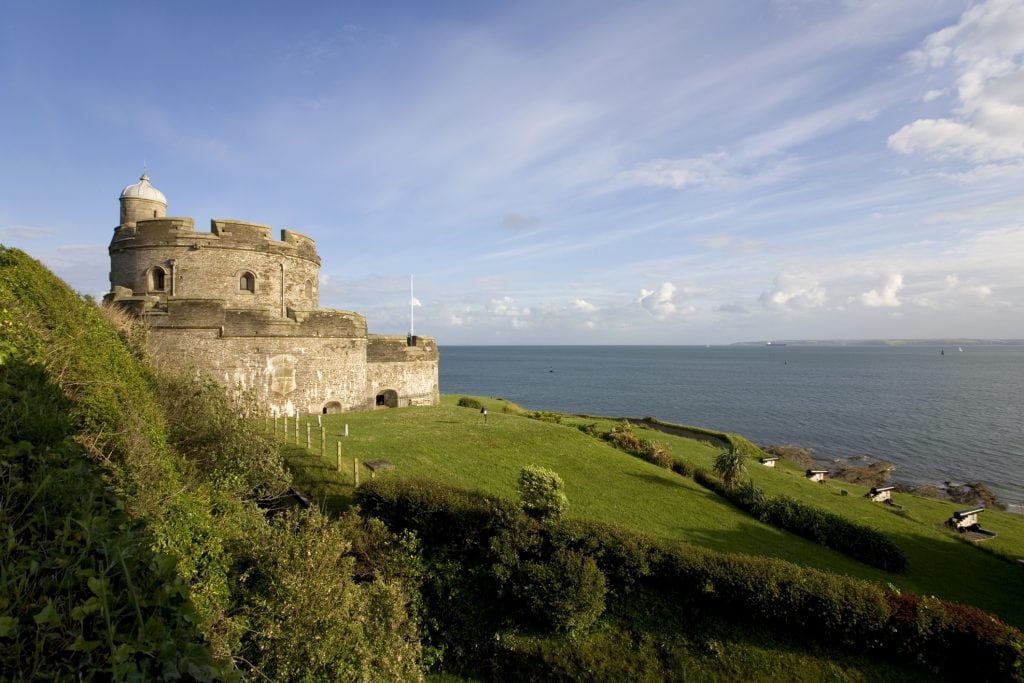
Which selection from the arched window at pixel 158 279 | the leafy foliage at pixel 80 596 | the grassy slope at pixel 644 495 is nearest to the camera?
the leafy foliage at pixel 80 596

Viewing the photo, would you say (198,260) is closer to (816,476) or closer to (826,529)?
(826,529)

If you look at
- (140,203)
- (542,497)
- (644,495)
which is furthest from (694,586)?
(140,203)

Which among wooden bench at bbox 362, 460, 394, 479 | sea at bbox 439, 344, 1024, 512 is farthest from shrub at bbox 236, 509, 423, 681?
sea at bbox 439, 344, 1024, 512

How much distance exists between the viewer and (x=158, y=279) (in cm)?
2617

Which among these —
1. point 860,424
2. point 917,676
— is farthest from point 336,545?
point 860,424

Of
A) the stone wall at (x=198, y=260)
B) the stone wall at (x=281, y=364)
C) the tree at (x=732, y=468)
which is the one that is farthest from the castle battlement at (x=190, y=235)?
the tree at (x=732, y=468)

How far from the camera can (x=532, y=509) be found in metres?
14.5

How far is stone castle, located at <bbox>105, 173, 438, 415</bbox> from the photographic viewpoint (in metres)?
23.3

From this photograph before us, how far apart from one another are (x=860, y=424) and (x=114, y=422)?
69.6m

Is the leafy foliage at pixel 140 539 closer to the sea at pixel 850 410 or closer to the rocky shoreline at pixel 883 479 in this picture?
the rocky shoreline at pixel 883 479

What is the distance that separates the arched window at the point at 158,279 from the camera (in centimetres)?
2594

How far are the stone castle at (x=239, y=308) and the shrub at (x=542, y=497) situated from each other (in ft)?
52.6

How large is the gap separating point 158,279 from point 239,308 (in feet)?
19.1

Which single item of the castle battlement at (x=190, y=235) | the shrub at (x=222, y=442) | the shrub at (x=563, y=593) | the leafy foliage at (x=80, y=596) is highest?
the castle battlement at (x=190, y=235)
